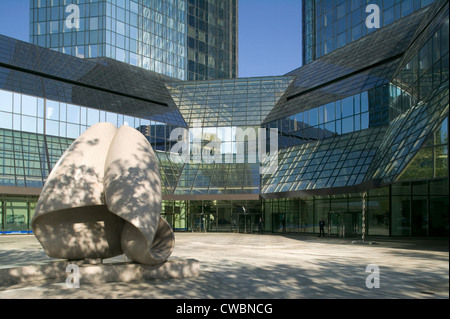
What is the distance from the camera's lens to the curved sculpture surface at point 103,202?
1142cm

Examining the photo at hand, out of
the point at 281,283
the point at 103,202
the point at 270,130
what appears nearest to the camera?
the point at 281,283

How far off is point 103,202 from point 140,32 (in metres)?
66.5

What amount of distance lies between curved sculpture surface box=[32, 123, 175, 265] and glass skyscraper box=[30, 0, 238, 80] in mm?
59722

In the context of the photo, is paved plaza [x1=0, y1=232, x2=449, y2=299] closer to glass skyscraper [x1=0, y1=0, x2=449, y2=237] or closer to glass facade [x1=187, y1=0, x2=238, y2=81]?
glass skyscraper [x1=0, y1=0, x2=449, y2=237]

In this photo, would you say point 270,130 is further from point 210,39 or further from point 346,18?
point 210,39

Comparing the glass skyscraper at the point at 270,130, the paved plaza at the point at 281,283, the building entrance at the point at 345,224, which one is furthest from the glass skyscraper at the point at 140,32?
the paved plaza at the point at 281,283

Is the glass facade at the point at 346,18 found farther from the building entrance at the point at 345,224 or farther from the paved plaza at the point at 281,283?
the paved plaza at the point at 281,283

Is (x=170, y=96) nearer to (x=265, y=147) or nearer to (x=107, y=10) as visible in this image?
(x=265, y=147)

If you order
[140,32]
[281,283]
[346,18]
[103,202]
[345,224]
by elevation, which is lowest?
[345,224]

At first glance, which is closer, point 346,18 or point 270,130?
point 270,130

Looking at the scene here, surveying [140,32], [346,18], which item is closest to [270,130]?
[346,18]

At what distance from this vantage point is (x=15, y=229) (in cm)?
3709

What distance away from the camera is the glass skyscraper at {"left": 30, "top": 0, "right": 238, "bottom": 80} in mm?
69188

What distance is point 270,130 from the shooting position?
43.1m
